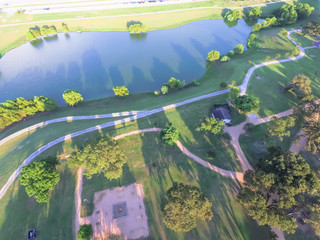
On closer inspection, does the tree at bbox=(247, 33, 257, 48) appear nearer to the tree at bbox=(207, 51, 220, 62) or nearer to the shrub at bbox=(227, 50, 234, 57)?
the shrub at bbox=(227, 50, 234, 57)

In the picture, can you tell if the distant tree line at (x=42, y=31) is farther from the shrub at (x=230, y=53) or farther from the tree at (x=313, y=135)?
the tree at (x=313, y=135)

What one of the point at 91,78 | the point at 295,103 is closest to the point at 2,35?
the point at 91,78

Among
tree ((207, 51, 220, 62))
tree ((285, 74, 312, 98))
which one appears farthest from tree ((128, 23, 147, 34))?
tree ((285, 74, 312, 98))

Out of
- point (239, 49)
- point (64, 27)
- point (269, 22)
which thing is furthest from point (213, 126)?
point (64, 27)

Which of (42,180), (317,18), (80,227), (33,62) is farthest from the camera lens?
(317,18)

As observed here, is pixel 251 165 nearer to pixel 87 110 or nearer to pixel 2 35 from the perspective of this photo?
pixel 87 110

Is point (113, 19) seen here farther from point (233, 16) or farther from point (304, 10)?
point (304, 10)

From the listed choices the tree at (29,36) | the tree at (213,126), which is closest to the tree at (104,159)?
the tree at (213,126)
